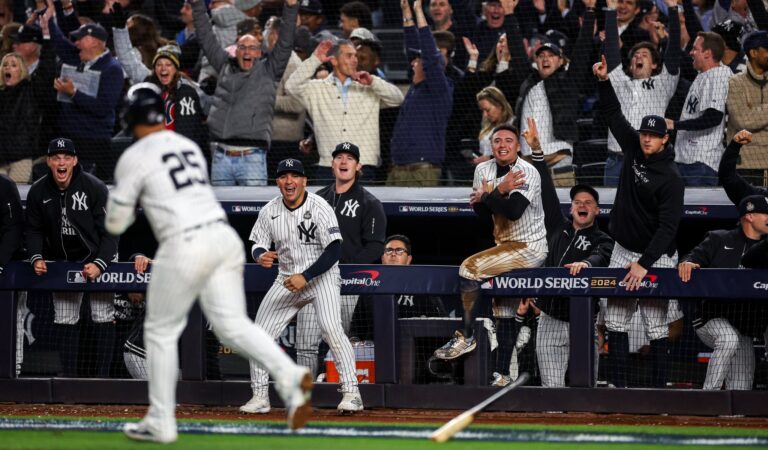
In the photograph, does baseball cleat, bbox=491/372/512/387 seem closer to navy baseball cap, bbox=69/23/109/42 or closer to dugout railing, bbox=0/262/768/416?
dugout railing, bbox=0/262/768/416

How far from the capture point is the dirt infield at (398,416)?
7.91m

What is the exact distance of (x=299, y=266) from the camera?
8406 millimetres

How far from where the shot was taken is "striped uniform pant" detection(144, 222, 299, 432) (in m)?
5.87

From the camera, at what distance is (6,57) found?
11078 mm

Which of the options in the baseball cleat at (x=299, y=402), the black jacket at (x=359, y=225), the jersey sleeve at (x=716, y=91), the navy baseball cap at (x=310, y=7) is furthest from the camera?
the navy baseball cap at (x=310, y=7)

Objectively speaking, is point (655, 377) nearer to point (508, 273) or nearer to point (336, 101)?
point (508, 273)

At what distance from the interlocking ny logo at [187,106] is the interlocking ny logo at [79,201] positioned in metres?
1.81

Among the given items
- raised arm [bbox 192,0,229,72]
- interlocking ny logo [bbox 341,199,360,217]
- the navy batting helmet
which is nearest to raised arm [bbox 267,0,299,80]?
raised arm [bbox 192,0,229,72]

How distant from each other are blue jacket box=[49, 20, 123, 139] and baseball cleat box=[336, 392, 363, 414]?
4206 millimetres

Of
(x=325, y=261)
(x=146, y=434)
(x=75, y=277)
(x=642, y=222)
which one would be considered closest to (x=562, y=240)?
(x=642, y=222)

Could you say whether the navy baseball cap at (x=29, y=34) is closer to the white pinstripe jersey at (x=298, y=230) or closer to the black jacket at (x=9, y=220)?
the black jacket at (x=9, y=220)

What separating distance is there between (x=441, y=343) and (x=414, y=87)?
2872mm

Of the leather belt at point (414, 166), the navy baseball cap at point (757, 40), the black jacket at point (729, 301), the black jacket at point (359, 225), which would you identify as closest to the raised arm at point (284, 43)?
the leather belt at point (414, 166)

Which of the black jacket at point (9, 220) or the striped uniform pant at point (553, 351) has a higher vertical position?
the black jacket at point (9, 220)
